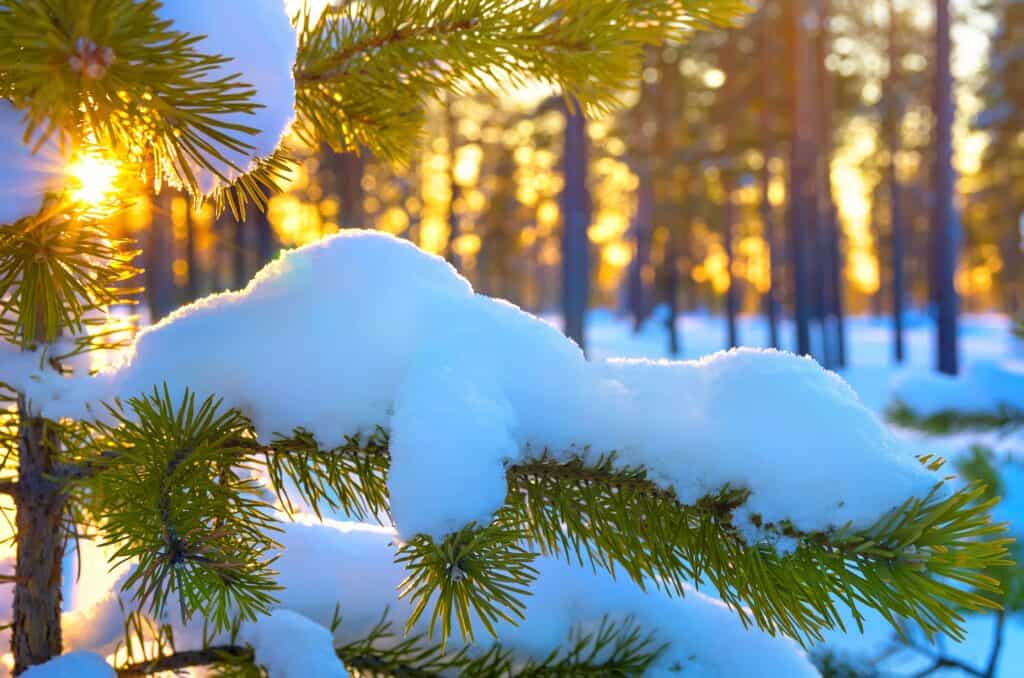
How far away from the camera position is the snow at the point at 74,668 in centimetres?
123

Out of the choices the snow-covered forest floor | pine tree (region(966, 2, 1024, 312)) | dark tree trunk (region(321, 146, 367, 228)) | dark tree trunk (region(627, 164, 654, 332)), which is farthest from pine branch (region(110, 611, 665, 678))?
dark tree trunk (region(627, 164, 654, 332))

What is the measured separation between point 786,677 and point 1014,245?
3055cm

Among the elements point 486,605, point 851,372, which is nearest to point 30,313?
point 486,605

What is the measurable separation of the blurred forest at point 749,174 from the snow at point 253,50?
766 millimetres

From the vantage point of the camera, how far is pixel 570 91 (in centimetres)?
168

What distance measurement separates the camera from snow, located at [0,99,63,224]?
101 centimetres

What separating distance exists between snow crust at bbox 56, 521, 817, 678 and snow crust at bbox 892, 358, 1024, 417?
2.77 m

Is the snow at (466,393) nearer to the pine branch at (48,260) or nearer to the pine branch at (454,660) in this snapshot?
the pine branch at (48,260)

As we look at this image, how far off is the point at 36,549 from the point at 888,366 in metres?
19.7

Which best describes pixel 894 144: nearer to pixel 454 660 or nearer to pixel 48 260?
pixel 454 660

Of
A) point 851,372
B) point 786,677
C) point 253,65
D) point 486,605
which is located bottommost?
point 851,372

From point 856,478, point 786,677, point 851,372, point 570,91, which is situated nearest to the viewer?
point 856,478

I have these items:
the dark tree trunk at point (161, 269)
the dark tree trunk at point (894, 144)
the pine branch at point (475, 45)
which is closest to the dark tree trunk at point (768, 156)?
the dark tree trunk at point (894, 144)

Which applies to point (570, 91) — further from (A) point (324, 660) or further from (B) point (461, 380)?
(A) point (324, 660)
